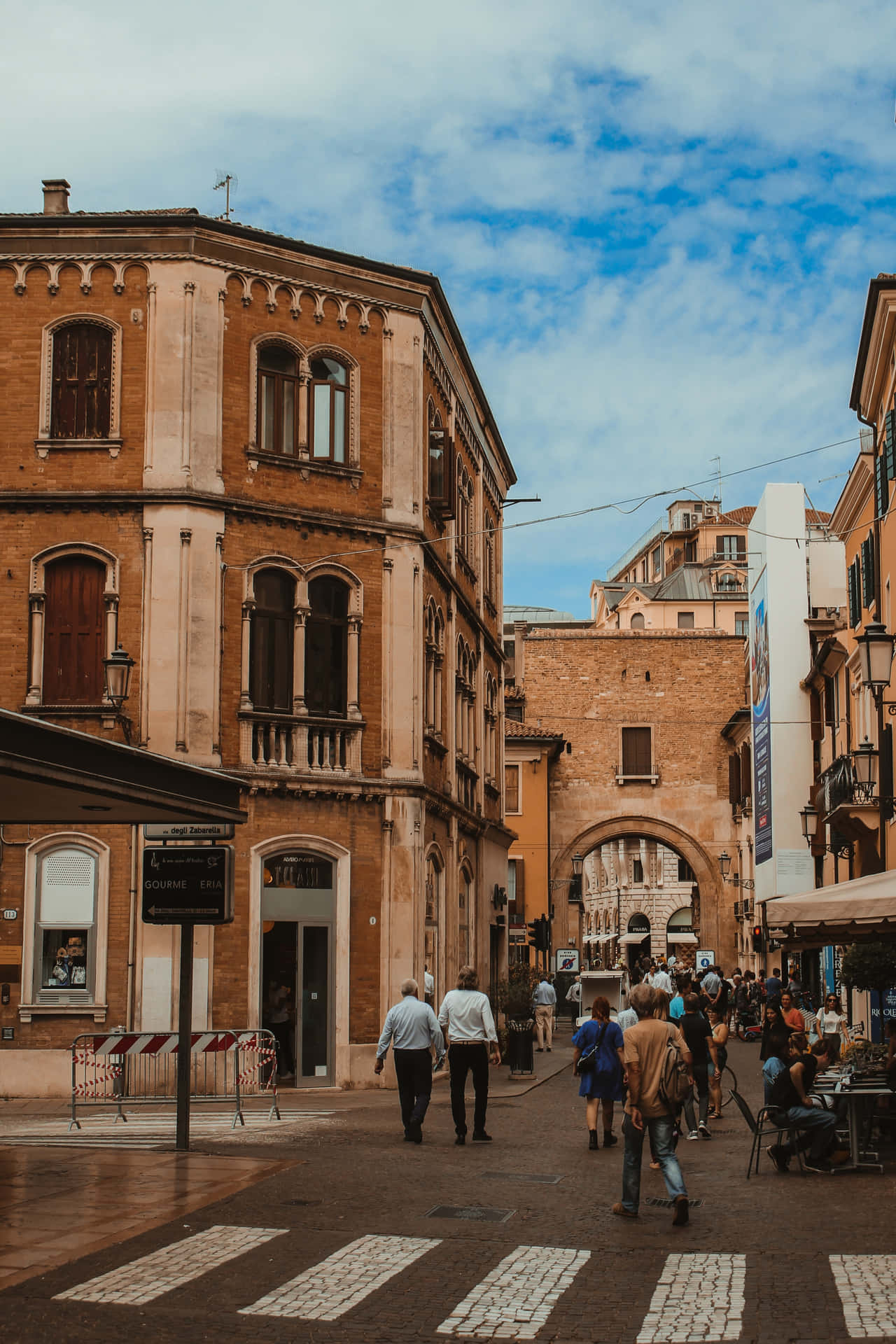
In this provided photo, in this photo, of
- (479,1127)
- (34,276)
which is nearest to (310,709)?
(34,276)

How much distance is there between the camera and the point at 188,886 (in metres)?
14.6

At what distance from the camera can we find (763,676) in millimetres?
44281

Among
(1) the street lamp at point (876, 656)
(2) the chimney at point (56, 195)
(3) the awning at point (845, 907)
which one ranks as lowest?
(3) the awning at point (845, 907)

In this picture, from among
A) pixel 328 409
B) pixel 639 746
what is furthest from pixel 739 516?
pixel 328 409

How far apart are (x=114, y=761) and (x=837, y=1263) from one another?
6.29m

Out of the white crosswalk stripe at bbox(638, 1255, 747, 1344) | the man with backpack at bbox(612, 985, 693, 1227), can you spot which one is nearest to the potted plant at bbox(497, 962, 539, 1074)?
the man with backpack at bbox(612, 985, 693, 1227)

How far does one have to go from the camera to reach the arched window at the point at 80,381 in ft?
75.0

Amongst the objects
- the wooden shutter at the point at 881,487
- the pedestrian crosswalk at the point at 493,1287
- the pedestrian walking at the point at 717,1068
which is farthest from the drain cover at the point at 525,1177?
the wooden shutter at the point at 881,487

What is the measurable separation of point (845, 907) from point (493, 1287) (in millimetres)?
7245

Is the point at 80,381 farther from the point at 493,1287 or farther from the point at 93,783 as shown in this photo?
the point at 493,1287

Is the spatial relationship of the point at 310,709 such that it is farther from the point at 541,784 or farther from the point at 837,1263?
the point at 541,784

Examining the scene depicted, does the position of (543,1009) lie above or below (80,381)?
below

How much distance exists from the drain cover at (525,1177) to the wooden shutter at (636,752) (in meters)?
46.9

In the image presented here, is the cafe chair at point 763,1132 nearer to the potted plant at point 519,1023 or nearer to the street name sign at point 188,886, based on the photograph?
the street name sign at point 188,886
